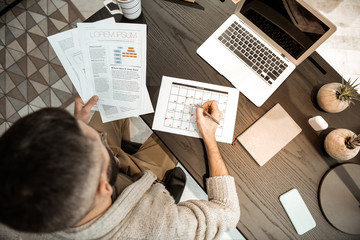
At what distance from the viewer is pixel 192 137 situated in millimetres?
891

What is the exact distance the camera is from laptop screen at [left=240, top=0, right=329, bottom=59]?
76 centimetres

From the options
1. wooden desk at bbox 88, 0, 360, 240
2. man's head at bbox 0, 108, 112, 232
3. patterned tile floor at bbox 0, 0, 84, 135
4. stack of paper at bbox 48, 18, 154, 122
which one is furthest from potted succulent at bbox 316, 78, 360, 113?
patterned tile floor at bbox 0, 0, 84, 135

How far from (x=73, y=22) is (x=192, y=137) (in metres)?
1.52

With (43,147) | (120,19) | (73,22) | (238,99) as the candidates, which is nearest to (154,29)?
(120,19)

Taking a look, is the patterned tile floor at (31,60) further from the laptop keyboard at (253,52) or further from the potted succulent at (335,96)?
the potted succulent at (335,96)

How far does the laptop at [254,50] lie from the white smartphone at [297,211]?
0.38 m

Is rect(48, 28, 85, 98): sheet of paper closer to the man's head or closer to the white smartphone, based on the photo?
the man's head

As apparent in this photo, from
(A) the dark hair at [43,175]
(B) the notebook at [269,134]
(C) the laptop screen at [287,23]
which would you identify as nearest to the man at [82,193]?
(A) the dark hair at [43,175]

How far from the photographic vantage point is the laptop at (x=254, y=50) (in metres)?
0.87

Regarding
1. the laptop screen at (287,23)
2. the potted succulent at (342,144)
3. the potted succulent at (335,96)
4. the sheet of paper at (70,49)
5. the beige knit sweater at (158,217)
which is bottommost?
the beige knit sweater at (158,217)

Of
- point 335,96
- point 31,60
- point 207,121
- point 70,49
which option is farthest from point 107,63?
point 31,60

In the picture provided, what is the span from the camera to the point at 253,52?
0.93 metres

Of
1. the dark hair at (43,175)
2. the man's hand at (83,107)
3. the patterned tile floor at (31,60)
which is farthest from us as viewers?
the patterned tile floor at (31,60)

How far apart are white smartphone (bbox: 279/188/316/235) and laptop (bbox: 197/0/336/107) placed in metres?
0.38
